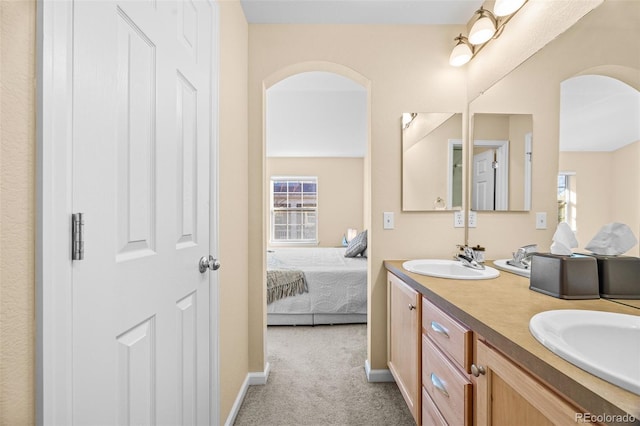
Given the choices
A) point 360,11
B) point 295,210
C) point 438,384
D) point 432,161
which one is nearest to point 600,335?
point 438,384

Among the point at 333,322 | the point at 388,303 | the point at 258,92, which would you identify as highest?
the point at 258,92

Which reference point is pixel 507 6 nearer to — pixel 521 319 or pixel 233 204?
pixel 521 319

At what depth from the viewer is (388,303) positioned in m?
2.02

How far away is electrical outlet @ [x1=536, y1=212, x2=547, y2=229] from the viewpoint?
1.47 m

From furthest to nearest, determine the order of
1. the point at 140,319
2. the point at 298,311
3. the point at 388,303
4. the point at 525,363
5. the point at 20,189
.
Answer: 1. the point at 298,311
2. the point at 388,303
3. the point at 140,319
4. the point at 525,363
5. the point at 20,189

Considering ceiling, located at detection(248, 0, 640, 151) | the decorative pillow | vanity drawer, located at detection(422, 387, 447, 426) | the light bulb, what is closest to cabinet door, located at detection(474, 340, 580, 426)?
vanity drawer, located at detection(422, 387, 447, 426)

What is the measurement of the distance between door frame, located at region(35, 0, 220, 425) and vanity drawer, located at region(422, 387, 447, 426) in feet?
4.17

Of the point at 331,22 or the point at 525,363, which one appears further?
the point at 331,22

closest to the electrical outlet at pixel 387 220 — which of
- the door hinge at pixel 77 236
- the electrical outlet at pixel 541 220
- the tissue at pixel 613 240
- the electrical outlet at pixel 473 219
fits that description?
the electrical outlet at pixel 473 219

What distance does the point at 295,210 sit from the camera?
22.0 feet

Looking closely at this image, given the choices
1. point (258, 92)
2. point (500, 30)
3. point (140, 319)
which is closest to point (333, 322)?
point (258, 92)

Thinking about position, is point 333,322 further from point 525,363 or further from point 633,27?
point 633,27

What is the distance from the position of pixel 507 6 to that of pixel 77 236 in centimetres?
224

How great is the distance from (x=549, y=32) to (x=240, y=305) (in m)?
2.28
